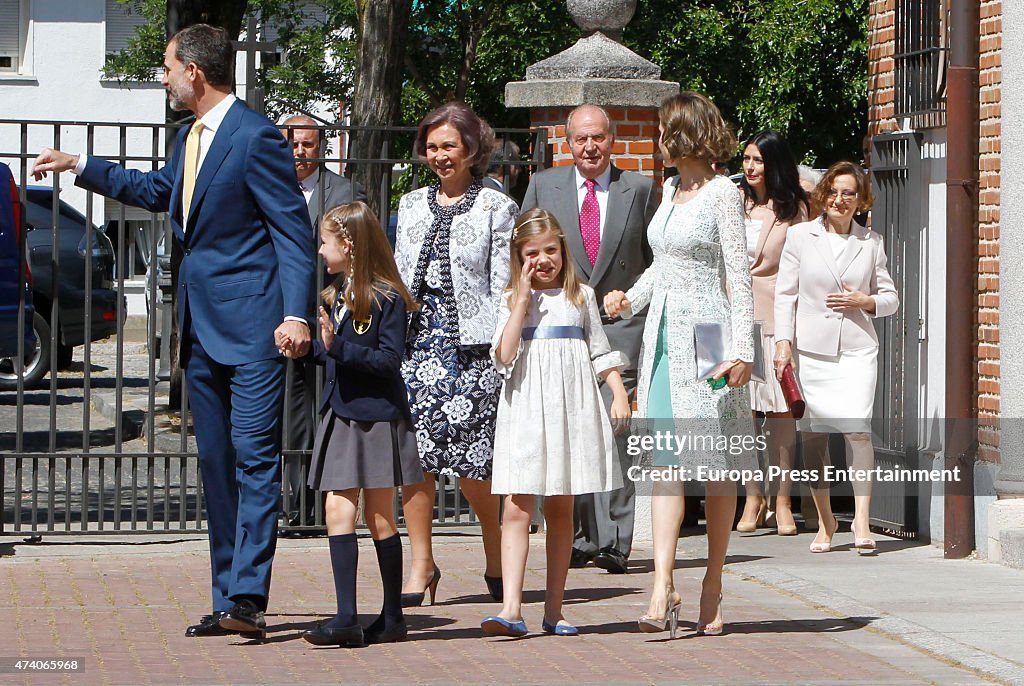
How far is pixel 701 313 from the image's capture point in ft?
21.1

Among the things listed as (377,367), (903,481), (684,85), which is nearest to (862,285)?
(903,481)

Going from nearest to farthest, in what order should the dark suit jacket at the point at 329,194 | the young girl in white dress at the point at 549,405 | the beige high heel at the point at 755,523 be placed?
1. the young girl in white dress at the point at 549,405
2. the dark suit jacket at the point at 329,194
3. the beige high heel at the point at 755,523

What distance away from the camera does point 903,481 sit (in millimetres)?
9250

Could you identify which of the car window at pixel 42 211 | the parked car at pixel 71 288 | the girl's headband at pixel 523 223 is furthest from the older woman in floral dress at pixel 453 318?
the parked car at pixel 71 288

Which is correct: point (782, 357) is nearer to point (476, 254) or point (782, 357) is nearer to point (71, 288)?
point (476, 254)

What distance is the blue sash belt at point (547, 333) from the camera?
6566 mm

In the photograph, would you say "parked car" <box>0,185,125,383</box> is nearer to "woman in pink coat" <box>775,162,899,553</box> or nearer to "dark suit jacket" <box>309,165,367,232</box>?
"dark suit jacket" <box>309,165,367,232</box>

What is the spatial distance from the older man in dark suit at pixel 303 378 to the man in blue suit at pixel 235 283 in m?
2.33

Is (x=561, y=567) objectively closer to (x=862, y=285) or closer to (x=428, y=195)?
(x=428, y=195)

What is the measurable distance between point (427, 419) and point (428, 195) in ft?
3.13

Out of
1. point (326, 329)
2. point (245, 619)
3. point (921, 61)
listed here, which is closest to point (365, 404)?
point (326, 329)

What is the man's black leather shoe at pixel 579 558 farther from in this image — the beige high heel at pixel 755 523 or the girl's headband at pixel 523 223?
the girl's headband at pixel 523 223

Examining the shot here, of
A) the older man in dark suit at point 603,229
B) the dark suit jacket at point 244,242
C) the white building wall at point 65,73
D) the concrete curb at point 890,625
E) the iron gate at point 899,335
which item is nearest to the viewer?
the concrete curb at point 890,625

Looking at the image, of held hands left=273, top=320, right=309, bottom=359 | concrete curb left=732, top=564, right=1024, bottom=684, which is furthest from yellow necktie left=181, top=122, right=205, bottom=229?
concrete curb left=732, top=564, right=1024, bottom=684
